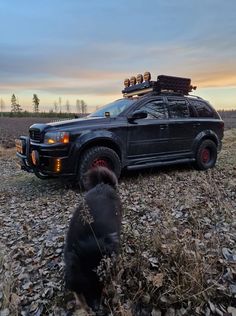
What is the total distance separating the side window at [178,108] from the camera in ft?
25.4

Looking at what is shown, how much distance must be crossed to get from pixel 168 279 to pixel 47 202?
3.31 m

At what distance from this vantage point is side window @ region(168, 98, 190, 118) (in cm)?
775

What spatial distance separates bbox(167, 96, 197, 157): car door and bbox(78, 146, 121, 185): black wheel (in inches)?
70.8

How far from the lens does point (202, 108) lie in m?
8.42

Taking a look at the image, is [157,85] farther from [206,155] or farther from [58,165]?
[58,165]

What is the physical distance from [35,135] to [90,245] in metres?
4.07

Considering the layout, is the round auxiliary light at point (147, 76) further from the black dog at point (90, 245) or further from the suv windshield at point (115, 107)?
the black dog at point (90, 245)

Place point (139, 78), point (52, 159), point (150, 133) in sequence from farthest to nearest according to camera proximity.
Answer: point (139, 78) < point (150, 133) < point (52, 159)

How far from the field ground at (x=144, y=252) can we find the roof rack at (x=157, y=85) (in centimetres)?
238

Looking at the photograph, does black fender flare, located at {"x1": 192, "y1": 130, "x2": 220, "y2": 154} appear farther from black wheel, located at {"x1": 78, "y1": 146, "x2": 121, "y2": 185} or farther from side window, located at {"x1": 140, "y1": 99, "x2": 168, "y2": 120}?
black wheel, located at {"x1": 78, "y1": 146, "x2": 121, "y2": 185}

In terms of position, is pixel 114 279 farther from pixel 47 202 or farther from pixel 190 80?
pixel 190 80

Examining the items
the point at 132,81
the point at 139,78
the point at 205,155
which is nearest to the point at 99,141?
the point at 139,78

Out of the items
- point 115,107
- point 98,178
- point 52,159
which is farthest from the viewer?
point 115,107

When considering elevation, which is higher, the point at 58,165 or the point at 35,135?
the point at 35,135
